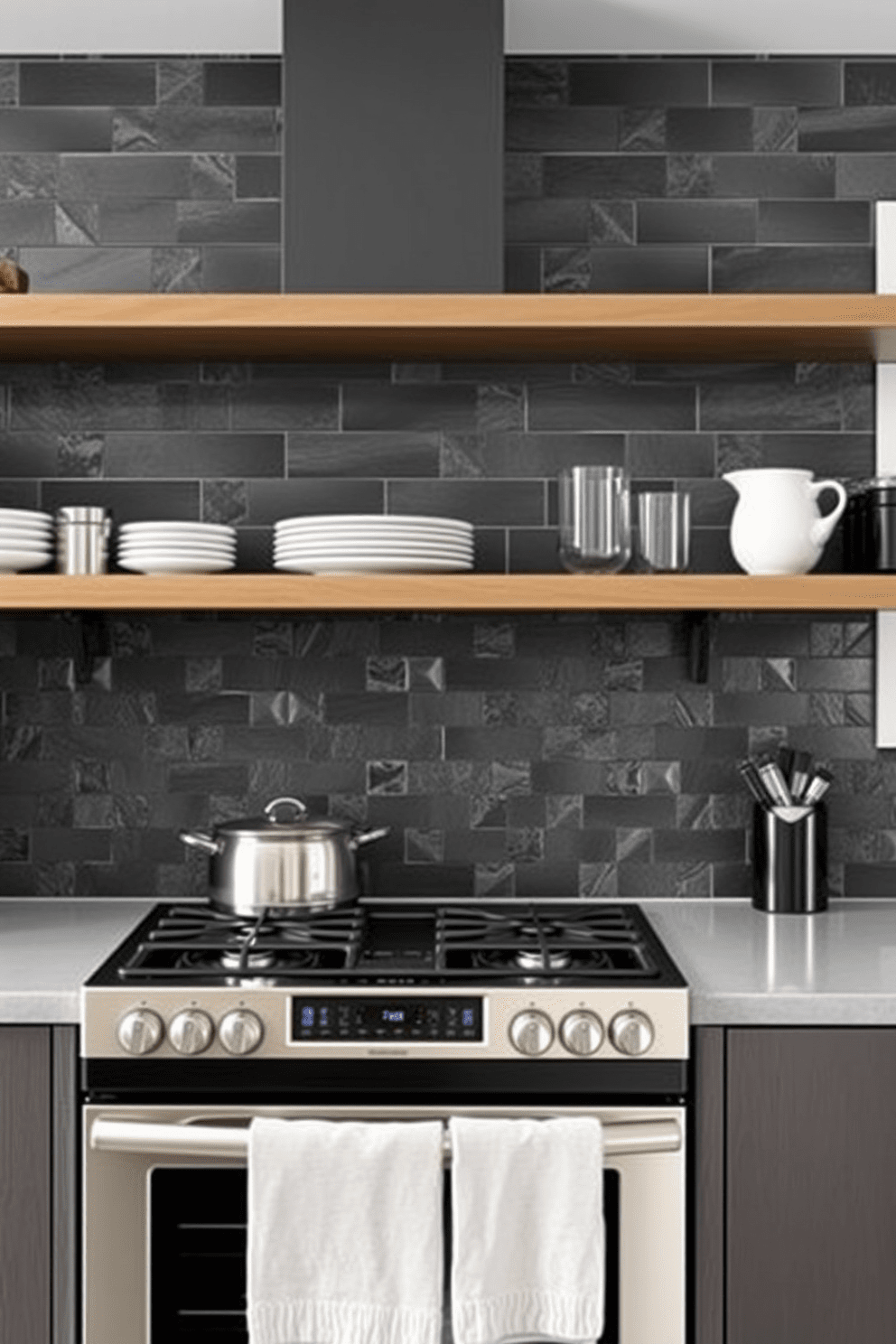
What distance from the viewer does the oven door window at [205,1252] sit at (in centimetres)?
201

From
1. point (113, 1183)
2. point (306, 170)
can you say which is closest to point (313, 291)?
point (306, 170)

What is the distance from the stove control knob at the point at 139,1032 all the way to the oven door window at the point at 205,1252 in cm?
18

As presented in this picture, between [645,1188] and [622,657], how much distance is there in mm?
1053

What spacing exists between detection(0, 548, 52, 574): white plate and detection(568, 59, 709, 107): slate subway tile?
1309mm

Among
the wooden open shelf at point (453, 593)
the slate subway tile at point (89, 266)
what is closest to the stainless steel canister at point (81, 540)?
the wooden open shelf at point (453, 593)

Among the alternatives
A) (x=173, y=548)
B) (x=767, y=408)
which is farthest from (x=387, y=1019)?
(x=767, y=408)

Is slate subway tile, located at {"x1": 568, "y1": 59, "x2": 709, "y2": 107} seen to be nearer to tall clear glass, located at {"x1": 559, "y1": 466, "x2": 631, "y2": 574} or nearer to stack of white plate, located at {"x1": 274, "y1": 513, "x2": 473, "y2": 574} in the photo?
tall clear glass, located at {"x1": 559, "y1": 466, "x2": 631, "y2": 574}

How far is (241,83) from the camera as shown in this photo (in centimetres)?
273

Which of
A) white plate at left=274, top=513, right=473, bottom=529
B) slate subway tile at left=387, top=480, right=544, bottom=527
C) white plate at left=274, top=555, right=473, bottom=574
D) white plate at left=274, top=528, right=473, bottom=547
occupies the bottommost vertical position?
white plate at left=274, top=555, right=473, bottom=574

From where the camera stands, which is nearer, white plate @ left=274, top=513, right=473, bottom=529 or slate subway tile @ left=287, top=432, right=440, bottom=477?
white plate @ left=274, top=513, right=473, bottom=529

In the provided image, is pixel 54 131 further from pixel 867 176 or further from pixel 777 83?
pixel 867 176

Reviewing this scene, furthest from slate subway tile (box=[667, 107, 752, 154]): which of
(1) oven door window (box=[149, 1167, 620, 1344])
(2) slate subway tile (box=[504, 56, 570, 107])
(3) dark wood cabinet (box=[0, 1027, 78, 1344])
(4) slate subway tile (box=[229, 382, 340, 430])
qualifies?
(3) dark wood cabinet (box=[0, 1027, 78, 1344])

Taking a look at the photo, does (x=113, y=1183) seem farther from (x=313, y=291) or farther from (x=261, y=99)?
(x=261, y=99)

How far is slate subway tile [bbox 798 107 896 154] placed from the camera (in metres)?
2.72
